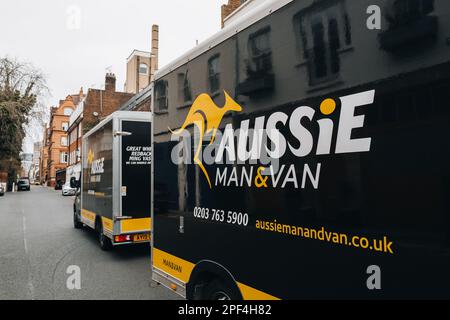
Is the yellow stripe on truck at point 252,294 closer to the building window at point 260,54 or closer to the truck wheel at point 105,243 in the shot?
the building window at point 260,54

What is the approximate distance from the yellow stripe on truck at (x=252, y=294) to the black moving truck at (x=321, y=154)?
1 cm

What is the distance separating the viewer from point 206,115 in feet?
11.1

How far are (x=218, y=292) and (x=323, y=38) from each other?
7.48 ft

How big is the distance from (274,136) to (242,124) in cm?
39

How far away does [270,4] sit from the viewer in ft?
8.76

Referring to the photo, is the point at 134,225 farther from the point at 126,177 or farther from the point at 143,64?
the point at 143,64

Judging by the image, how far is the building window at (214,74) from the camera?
3.25 metres

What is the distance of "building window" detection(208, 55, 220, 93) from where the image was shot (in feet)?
10.7

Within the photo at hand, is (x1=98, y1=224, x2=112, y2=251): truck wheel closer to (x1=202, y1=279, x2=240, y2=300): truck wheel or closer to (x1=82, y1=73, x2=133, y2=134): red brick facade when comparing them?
(x1=202, y1=279, x2=240, y2=300): truck wheel

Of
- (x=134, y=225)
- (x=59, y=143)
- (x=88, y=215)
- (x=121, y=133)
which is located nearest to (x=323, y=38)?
(x=121, y=133)

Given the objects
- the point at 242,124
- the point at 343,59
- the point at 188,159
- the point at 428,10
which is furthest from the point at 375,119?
the point at 188,159

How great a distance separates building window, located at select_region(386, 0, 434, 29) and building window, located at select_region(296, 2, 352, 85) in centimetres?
26

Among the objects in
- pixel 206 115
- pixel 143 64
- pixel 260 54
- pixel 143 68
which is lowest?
pixel 206 115

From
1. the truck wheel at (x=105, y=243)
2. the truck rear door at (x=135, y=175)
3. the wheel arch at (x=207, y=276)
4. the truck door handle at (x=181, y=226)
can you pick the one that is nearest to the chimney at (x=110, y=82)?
the truck wheel at (x=105, y=243)
